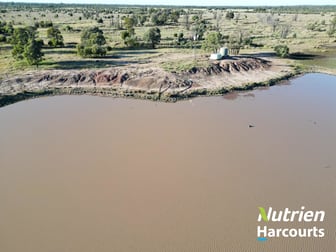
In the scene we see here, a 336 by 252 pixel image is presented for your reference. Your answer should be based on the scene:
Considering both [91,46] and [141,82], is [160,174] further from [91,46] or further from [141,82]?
[91,46]

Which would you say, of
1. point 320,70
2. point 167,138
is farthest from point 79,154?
point 320,70

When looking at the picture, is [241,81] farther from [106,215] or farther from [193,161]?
[106,215]

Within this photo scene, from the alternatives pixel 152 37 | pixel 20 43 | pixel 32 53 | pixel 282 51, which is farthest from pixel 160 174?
pixel 152 37

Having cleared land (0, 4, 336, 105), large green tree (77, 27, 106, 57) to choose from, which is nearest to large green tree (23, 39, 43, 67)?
cleared land (0, 4, 336, 105)

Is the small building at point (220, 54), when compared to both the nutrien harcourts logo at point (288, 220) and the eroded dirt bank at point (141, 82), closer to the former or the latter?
the eroded dirt bank at point (141, 82)

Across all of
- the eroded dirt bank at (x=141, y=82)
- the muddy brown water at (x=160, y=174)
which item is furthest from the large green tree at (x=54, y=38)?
the muddy brown water at (x=160, y=174)
